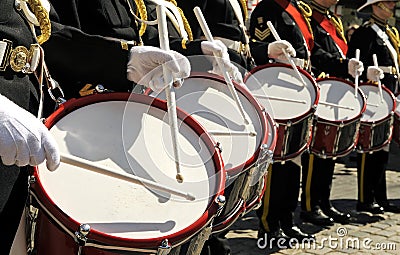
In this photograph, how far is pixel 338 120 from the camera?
4.64 m

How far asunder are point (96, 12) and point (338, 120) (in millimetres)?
2642

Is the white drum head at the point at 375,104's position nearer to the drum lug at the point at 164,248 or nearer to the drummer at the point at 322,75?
the drummer at the point at 322,75

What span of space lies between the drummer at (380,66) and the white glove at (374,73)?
279mm

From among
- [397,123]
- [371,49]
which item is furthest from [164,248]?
[371,49]

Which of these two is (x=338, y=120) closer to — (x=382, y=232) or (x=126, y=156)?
(x=382, y=232)

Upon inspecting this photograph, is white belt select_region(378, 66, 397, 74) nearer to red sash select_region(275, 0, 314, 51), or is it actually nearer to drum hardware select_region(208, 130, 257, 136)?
red sash select_region(275, 0, 314, 51)

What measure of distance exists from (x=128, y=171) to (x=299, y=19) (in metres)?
3.28

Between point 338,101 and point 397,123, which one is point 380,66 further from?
point 338,101

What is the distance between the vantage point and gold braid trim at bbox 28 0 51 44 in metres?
1.96

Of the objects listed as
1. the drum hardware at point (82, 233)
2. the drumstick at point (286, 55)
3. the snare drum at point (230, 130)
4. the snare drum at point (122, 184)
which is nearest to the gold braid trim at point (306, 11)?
the drumstick at point (286, 55)

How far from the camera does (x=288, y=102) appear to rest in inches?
157

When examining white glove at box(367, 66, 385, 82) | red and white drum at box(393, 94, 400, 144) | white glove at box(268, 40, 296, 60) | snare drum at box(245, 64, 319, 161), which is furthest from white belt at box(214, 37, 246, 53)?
red and white drum at box(393, 94, 400, 144)

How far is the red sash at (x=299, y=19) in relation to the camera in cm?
474

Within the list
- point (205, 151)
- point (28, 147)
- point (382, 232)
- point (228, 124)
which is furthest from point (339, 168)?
point (28, 147)
